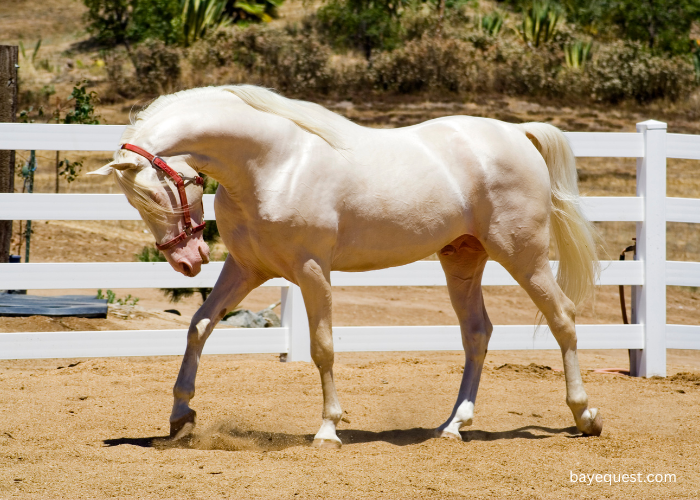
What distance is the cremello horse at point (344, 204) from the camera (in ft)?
10.9

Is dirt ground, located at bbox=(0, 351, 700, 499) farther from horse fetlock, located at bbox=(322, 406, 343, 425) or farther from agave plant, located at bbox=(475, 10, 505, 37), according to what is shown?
agave plant, located at bbox=(475, 10, 505, 37)

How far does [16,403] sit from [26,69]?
2114 cm

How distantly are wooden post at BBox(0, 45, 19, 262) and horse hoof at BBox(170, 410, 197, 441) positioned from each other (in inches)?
114

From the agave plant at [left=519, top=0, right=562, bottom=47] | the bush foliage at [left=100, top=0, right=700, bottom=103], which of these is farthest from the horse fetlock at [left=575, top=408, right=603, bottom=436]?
the agave plant at [left=519, top=0, right=562, bottom=47]

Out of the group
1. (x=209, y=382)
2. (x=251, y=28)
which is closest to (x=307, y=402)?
(x=209, y=382)

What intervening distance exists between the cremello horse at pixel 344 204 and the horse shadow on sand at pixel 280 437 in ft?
0.38

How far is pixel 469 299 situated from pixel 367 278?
1275 mm

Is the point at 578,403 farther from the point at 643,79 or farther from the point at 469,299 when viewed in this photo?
the point at 643,79

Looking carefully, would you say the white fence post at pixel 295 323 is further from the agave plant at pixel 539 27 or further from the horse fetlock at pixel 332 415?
the agave plant at pixel 539 27

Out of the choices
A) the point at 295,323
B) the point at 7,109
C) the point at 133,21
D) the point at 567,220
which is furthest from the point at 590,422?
the point at 133,21

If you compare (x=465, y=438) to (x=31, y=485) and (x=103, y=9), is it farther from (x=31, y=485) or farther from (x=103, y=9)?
(x=103, y=9)

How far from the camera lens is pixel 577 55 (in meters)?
22.2

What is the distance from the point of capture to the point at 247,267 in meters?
3.72

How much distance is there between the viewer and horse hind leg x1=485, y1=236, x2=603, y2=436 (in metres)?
4.00
